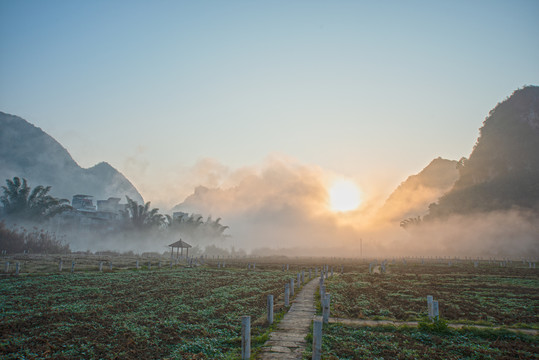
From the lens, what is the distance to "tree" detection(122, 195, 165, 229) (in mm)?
86688

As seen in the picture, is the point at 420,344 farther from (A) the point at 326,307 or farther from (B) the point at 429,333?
(A) the point at 326,307

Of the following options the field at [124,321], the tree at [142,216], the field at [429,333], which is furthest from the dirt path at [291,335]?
the tree at [142,216]

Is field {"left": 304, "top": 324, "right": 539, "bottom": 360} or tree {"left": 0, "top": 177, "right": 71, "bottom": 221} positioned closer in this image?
field {"left": 304, "top": 324, "right": 539, "bottom": 360}

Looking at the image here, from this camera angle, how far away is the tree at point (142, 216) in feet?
284

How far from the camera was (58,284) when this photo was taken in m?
27.5

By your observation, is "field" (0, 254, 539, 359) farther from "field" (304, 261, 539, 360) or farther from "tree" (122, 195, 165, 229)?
"tree" (122, 195, 165, 229)

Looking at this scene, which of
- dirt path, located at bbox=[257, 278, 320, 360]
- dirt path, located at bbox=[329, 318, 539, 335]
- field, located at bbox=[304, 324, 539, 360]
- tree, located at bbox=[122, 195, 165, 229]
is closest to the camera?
dirt path, located at bbox=[257, 278, 320, 360]

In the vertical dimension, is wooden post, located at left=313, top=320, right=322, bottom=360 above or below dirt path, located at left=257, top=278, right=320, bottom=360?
above

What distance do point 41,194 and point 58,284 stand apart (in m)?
52.1

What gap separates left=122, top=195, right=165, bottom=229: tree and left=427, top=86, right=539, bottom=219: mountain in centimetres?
11823

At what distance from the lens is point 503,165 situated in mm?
132500

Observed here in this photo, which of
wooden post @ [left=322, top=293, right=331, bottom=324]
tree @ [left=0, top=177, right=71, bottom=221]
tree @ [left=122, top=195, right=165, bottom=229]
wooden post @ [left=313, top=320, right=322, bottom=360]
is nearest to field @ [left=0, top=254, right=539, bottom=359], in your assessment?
wooden post @ [left=322, top=293, right=331, bottom=324]

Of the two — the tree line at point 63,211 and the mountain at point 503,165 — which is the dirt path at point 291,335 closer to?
the tree line at point 63,211

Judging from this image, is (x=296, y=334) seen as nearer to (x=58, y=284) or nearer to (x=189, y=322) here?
(x=189, y=322)
